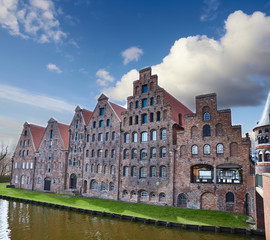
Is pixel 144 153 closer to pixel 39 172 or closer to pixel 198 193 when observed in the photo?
pixel 198 193

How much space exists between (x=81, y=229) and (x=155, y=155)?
573 inches

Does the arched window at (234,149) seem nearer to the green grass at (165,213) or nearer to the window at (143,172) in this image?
the green grass at (165,213)

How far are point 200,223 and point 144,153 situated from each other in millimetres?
13361

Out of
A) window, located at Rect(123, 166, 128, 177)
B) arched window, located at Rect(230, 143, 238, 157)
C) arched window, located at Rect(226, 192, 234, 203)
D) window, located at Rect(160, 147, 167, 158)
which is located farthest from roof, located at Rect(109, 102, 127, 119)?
arched window, located at Rect(226, 192, 234, 203)

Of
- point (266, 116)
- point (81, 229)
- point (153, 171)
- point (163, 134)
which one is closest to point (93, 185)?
point (153, 171)

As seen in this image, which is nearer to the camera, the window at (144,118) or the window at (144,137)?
the window at (144,137)

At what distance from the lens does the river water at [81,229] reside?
19828 mm

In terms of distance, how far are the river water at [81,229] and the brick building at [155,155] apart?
7.53 meters

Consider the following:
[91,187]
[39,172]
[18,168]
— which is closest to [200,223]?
[91,187]

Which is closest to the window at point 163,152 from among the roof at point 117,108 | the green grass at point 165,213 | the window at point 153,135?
the window at point 153,135

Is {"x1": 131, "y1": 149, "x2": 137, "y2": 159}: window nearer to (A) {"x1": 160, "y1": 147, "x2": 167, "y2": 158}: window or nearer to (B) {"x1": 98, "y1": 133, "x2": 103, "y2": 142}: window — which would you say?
(A) {"x1": 160, "y1": 147, "x2": 167, "y2": 158}: window

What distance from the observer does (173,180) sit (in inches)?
1187

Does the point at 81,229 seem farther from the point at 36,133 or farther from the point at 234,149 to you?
the point at 36,133

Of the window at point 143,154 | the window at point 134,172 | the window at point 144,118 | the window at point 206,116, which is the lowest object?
the window at point 134,172
